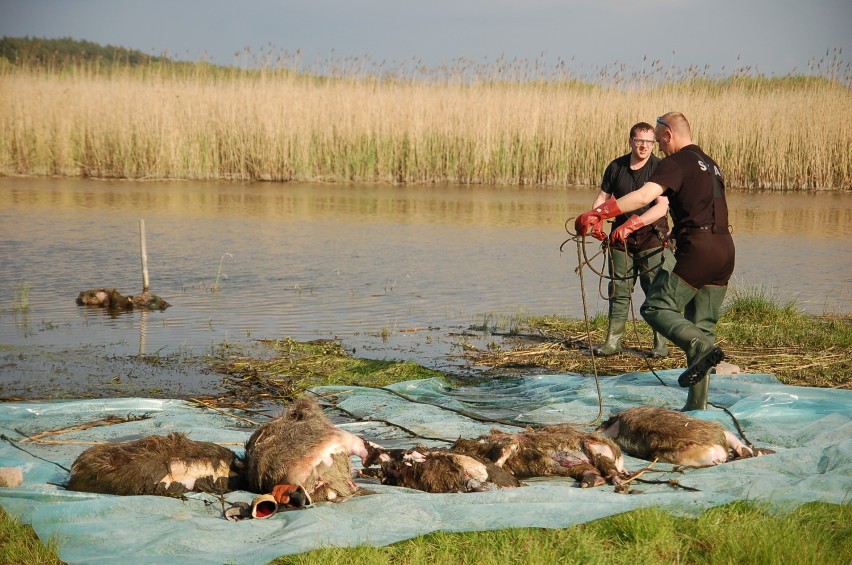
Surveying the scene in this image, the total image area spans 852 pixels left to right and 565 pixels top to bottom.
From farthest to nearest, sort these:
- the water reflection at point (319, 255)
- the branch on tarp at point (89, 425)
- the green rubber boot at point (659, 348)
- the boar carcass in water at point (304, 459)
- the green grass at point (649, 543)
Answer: the water reflection at point (319, 255)
the green rubber boot at point (659, 348)
the branch on tarp at point (89, 425)
the boar carcass in water at point (304, 459)
the green grass at point (649, 543)

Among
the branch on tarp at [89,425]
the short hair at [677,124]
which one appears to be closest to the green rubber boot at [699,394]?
the short hair at [677,124]

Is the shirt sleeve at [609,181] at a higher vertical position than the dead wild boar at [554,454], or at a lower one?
higher

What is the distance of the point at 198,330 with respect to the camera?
9.77 meters

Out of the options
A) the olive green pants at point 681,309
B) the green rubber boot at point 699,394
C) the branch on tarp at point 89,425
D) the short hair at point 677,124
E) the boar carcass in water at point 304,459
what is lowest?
the branch on tarp at point 89,425

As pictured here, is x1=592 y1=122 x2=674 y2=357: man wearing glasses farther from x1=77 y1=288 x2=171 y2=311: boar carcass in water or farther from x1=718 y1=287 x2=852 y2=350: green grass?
x1=77 y1=288 x2=171 y2=311: boar carcass in water

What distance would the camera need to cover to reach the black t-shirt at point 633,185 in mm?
8781

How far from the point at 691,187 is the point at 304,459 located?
3.30 m

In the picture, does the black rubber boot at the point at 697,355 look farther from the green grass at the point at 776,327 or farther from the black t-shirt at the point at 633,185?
the green grass at the point at 776,327

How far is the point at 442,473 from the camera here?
15.5 ft

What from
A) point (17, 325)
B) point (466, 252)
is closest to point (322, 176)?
point (466, 252)

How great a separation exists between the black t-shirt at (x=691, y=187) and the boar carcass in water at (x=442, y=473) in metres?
2.49

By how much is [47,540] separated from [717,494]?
2895mm

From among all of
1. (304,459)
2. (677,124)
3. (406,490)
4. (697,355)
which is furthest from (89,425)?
(677,124)

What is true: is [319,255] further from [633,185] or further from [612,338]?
[633,185]
